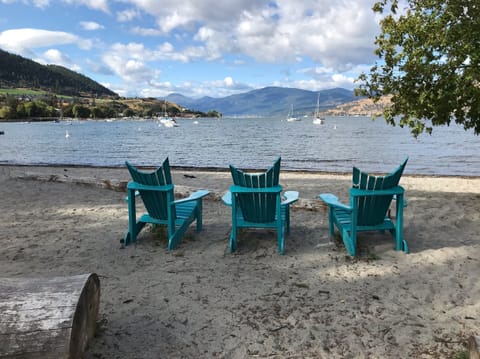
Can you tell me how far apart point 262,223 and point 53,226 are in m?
3.79

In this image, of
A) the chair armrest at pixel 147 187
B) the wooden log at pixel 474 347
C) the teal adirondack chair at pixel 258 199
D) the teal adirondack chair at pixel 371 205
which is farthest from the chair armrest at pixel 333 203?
the wooden log at pixel 474 347

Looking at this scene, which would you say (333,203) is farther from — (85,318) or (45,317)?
(45,317)

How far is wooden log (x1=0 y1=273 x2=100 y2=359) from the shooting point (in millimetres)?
2309

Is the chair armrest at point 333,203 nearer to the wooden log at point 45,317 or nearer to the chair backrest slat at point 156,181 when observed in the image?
the chair backrest slat at point 156,181

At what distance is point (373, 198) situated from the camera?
476cm

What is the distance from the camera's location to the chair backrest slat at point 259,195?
4852 mm

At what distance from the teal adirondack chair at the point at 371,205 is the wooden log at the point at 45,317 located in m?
3.26

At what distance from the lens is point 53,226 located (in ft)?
21.3

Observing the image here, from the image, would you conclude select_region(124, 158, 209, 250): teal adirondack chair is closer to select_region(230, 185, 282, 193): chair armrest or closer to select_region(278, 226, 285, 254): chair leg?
select_region(230, 185, 282, 193): chair armrest

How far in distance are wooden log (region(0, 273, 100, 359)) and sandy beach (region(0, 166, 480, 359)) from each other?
52 cm

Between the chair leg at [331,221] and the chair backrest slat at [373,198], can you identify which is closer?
the chair backrest slat at [373,198]

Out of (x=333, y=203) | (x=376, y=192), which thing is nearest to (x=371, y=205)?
(x=376, y=192)

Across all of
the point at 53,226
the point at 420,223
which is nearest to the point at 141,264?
the point at 53,226

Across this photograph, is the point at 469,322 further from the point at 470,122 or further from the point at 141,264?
the point at 470,122
